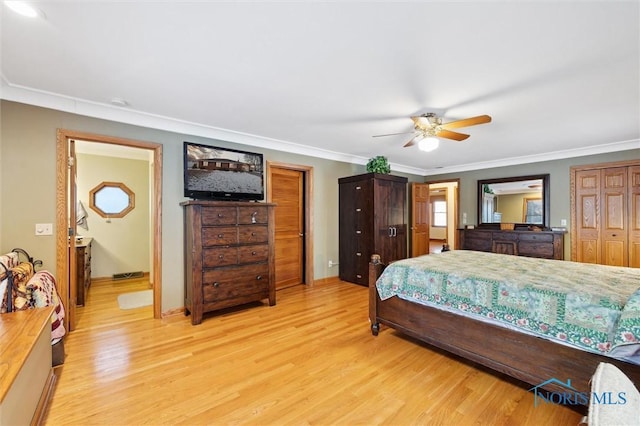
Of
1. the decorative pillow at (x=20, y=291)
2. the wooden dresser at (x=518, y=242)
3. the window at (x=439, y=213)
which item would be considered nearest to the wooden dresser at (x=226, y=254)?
the decorative pillow at (x=20, y=291)

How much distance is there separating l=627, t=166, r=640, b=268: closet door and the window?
655cm

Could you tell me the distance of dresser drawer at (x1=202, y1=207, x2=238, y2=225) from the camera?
310cm

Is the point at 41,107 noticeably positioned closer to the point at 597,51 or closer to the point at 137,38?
the point at 137,38

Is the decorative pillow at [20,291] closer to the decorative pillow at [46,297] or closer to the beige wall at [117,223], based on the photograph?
the decorative pillow at [46,297]

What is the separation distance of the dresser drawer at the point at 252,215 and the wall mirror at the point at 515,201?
4.64 m

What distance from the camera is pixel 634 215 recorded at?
4.11m

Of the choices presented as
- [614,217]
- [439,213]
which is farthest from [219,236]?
[439,213]

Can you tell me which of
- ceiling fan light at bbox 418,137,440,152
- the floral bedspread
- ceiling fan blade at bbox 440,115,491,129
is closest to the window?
the floral bedspread

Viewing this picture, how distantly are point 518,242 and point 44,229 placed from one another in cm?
662

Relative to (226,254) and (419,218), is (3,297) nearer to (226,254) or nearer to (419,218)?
(226,254)

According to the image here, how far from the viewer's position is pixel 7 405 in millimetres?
1214

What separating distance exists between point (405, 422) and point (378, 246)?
9.89 feet

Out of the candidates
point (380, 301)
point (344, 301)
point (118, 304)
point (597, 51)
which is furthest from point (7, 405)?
point (597, 51)

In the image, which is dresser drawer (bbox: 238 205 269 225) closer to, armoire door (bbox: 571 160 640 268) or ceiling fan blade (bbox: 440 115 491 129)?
ceiling fan blade (bbox: 440 115 491 129)
